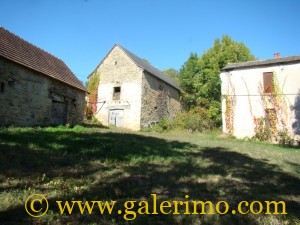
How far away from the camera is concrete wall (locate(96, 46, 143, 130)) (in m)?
21.3

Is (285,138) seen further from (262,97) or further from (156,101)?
(156,101)

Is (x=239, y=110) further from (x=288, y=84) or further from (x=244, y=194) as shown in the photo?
(x=244, y=194)

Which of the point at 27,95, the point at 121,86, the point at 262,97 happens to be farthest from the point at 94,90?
the point at 262,97

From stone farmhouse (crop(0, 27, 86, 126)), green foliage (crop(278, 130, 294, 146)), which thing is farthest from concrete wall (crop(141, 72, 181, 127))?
green foliage (crop(278, 130, 294, 146))

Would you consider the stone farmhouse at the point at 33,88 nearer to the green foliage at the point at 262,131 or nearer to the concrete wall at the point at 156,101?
the concrete wall at the point at 156,101

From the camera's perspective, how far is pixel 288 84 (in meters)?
16.7

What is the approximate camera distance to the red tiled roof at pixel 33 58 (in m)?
11.9

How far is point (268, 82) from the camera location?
57.1ft

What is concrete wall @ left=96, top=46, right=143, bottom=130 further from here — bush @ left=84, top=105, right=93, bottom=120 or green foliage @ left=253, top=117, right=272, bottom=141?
green foliage @ left=253, top=117, right=272, bottom=141

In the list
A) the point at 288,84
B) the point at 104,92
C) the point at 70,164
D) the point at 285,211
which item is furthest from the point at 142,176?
the point at 104,92

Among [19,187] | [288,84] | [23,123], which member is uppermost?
[288,84]

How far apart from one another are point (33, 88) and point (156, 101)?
13.1 metres

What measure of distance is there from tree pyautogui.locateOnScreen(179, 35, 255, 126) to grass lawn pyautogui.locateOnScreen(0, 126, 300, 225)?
18635 millimetres

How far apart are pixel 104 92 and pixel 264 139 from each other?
47.1ft
